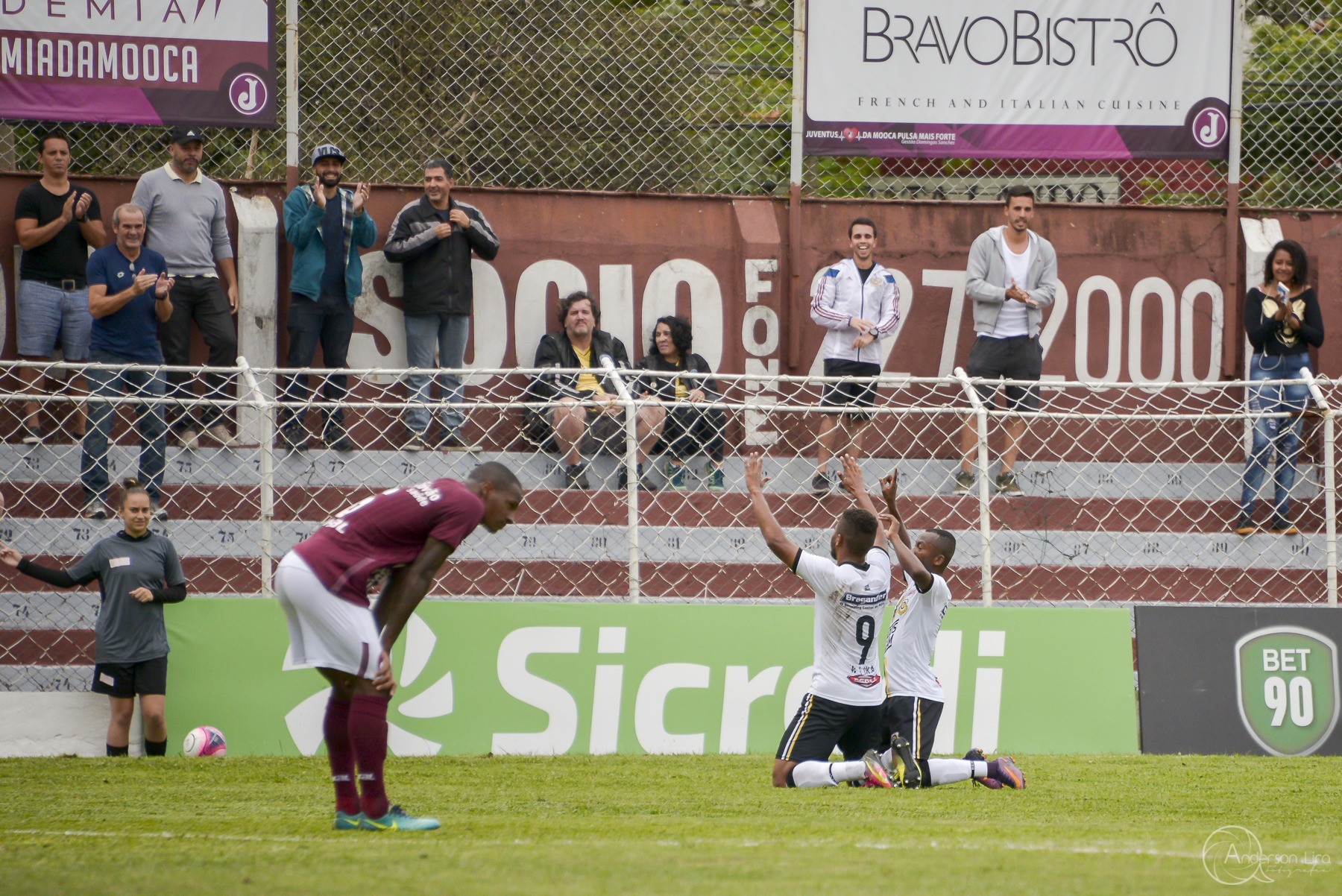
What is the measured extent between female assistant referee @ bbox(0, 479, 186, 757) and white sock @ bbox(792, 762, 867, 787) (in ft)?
13.1

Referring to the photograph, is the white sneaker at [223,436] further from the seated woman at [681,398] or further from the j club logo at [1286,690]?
the j club logo at [1286,690]

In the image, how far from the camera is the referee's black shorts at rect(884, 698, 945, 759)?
789 centimetres

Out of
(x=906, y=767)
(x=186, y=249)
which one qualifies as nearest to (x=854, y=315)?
(x=906, y=767)

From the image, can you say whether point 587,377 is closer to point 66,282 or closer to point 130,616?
point 130,616

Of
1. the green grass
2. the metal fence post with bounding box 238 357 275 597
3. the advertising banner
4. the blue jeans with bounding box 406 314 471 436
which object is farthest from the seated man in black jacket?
the advertising banner

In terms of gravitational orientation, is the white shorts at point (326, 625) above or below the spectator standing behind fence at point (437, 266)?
below

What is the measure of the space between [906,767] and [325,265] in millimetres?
6278

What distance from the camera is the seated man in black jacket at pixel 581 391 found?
10516 millimetres

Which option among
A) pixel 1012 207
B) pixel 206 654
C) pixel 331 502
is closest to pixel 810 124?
pixel 1012 207

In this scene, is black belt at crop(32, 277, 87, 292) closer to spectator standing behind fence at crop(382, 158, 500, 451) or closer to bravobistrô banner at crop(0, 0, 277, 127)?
bravobistrô banner at crop(0, 0, 277, 127)

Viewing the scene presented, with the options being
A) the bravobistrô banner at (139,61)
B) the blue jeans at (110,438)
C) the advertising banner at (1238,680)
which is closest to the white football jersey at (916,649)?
the advertising banner at (1238,680)

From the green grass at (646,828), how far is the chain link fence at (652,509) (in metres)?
1.91

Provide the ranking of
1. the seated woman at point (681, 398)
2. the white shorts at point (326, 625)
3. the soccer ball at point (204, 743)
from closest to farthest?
the white shorts at point (326, 625), the soccer ball at point (204, 743), the seated woman at point (681, 398)

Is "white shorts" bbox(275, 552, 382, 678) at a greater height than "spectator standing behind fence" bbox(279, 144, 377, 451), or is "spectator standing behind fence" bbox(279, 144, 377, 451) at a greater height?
"spectator standing behind fence" bbox(279, 144, 377, 451)
